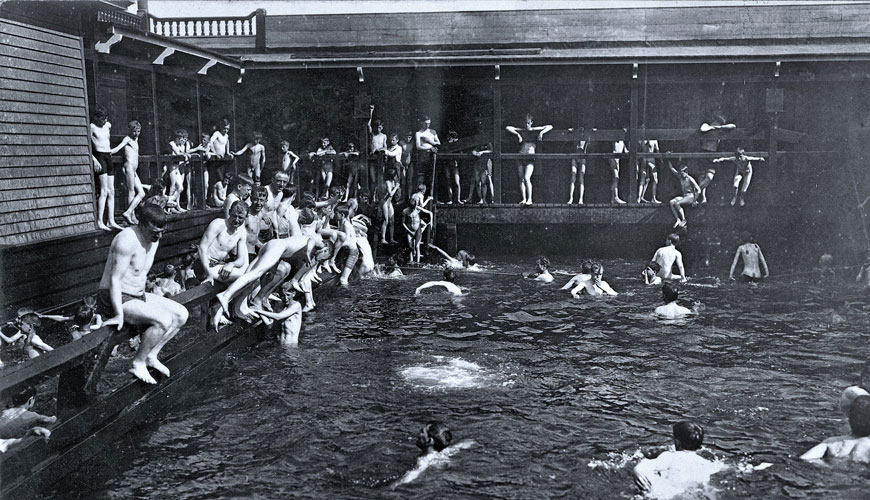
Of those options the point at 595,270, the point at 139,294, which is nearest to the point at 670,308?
the point at 595,270

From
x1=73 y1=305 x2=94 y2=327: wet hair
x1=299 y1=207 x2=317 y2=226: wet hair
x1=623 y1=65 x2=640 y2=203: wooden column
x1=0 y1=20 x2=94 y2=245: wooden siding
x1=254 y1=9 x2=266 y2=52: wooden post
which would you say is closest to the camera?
x1=73 y1=305 x2=94 y2=327: wet hair

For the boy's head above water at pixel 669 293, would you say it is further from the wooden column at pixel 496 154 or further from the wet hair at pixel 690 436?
the wooden column at pixel 496 154

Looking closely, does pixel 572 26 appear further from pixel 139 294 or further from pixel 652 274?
pixel 139 294

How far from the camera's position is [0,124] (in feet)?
37.3

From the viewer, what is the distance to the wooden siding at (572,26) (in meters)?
22.9

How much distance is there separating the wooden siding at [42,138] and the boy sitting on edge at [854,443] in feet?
35.6

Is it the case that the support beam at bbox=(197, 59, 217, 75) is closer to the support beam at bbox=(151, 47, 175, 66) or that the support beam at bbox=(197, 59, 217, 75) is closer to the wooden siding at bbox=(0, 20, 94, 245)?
the support beam at bbox=(151, 47, 175, 66)

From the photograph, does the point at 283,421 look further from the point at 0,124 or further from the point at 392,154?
the point at 392,154

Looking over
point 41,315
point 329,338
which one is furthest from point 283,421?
point 41,315

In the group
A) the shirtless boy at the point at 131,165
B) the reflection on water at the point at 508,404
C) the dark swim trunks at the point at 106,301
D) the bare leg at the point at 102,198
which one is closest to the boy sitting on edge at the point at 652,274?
the reflection on water at the point at 508,404

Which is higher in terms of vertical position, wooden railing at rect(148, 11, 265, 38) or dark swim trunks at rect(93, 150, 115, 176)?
wooden railing at rect(148, 11, 265, 38)

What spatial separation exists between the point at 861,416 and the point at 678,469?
1754 mm

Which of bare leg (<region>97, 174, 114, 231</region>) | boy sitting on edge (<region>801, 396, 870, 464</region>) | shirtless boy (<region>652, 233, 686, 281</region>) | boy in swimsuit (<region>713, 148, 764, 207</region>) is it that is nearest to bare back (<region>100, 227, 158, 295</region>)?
boy sitting on edge (<region>801, 396, 870, 464</region>)

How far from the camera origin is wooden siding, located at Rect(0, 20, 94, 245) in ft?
38.0
